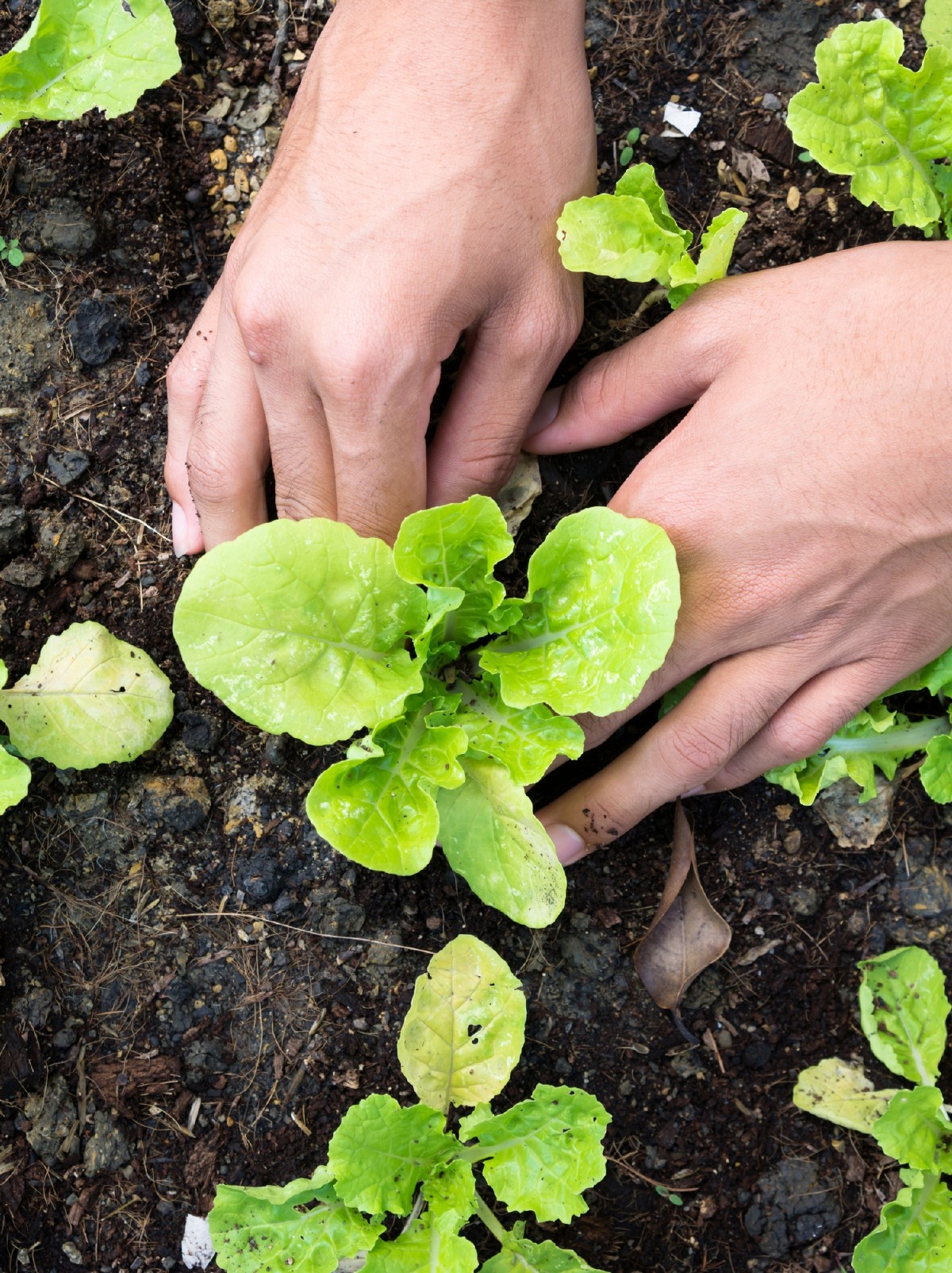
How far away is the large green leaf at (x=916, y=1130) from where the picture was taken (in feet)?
7.86

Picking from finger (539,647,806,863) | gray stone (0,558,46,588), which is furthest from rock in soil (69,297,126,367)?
finger (539,647,806,863)

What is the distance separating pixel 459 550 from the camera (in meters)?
2.05

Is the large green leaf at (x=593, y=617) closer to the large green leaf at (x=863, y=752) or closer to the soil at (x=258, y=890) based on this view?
the soil at (x=258, y=890)

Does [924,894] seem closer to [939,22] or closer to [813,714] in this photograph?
[813,714]

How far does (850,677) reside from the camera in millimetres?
2266

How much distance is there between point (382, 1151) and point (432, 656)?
38.4 inches

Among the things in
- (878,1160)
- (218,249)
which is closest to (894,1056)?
(878,1160)

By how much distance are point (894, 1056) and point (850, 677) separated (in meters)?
0.96

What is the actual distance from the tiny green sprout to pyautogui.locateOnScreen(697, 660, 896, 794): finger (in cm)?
196

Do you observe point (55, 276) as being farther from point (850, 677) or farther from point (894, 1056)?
point (894, 1056)

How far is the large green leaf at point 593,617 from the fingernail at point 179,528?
0.74m

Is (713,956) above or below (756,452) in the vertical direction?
below

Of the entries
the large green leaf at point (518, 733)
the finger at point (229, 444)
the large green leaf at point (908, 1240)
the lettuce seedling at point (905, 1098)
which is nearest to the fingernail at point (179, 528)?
the finger at point (229, 444)

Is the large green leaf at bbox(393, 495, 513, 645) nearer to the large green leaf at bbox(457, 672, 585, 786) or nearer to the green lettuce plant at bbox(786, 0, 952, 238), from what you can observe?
the large green leaf at bbox(457, 672, 585, 786)
